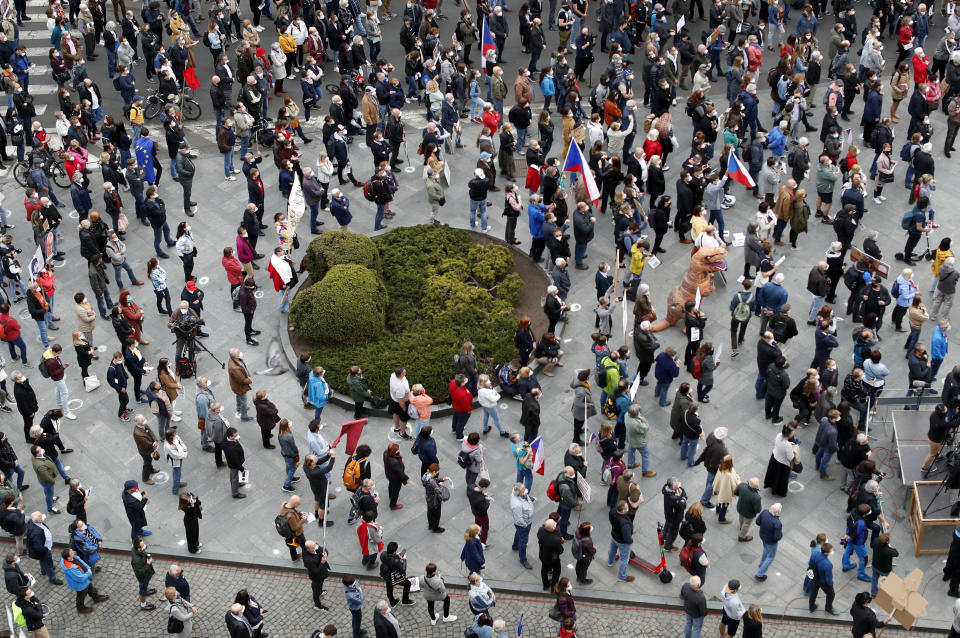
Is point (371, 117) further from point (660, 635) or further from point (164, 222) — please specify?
point (660, 635)

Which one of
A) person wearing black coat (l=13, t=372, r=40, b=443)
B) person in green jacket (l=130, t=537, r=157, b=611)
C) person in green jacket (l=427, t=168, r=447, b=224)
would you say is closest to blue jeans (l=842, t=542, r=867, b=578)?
person in green jacket (l=130, t=537, r=157, b=611)

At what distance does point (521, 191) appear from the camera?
30172 millimetres

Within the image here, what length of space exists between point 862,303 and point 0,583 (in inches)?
667

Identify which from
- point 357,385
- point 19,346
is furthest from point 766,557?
point 19,346

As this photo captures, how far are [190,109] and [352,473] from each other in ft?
51.8

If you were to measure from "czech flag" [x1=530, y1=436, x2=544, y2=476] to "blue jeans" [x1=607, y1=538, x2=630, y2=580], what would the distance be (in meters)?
1.73

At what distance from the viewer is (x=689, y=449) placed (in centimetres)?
2252

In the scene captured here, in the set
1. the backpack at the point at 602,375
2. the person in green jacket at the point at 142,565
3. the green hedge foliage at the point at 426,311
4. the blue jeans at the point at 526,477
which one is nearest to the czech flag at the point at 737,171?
the green hedge foliage at the point at 426,311

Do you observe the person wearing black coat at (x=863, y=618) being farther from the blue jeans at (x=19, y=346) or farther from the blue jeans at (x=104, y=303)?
the blue jeans at (x=19, y=346)

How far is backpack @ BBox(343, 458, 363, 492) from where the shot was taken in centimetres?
2123

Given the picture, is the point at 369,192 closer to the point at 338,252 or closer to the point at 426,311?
the point at 338,252

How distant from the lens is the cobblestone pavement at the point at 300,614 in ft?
65.6

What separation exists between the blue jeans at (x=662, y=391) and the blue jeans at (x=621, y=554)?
397 cm

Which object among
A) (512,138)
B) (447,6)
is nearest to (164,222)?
(512,138)
